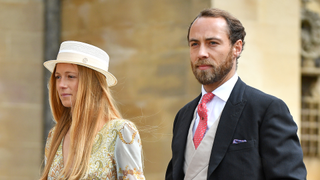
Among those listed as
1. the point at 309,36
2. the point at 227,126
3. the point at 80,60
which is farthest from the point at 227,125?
the point at 309,36

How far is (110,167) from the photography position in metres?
2.32

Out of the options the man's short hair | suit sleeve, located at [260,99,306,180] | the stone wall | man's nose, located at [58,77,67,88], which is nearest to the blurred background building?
the stone wall

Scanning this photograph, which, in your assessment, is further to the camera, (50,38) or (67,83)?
(50,38)

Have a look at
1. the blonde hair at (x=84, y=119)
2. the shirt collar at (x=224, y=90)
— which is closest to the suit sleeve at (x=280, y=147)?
the shirt collar at (x=224, y=90)

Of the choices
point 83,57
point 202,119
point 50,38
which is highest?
point 50,38

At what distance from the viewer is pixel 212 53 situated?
1.96 meters

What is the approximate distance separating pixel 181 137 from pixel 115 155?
46cm

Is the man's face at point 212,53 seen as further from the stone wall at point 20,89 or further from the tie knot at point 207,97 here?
the stone wall at point 20,89

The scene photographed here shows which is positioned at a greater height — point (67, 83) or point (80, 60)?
point (80, 60)

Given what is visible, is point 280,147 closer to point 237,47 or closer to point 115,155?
point 237,47

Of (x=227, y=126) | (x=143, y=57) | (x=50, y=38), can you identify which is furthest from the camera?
(x=50, y=38)

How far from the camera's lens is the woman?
2.32 metres

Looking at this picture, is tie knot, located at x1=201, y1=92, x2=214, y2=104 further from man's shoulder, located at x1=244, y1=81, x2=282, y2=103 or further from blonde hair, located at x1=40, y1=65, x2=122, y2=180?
blonde hair, located at x1=40, y1=65, x2=122, y2=180

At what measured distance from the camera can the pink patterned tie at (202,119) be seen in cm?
199
